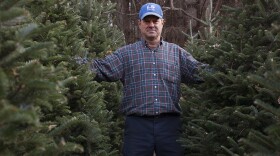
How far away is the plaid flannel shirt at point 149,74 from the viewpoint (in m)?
4.98

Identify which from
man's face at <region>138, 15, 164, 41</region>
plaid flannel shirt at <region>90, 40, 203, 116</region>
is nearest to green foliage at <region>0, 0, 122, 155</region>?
plaid flannel shirt at <region>90, 40, 203, 116</region>

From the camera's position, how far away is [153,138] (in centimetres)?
491

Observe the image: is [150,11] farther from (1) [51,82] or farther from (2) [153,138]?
(1) [51,82]

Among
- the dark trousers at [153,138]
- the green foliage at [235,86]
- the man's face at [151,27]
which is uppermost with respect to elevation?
→ the man's face at [151,27]

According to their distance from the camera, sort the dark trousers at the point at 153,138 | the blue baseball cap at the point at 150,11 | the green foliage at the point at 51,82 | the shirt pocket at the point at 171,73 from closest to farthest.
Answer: the green foliage at the point at 51,82 → the dark trousers at the point at 153,138 → the shirt pocket at the point at 171,73 → the blue baseball cap at the point at 150,11

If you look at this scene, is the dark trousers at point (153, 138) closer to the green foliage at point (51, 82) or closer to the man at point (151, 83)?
the man at point (151, 83)

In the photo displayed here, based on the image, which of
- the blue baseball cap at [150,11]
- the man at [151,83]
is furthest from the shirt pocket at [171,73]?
the blue baseball cap at [150,11]

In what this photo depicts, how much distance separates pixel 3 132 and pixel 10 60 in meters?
0.41

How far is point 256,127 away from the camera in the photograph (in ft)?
12.5

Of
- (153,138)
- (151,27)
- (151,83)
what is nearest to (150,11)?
(151,27)

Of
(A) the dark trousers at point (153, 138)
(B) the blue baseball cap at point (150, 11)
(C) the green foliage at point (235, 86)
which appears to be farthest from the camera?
(B) the blue baseball cap at point (150, 11)

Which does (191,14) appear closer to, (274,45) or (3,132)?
(274,45)

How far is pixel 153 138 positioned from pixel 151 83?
60 cm

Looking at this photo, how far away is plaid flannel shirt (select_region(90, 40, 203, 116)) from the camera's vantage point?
4.98 metres
